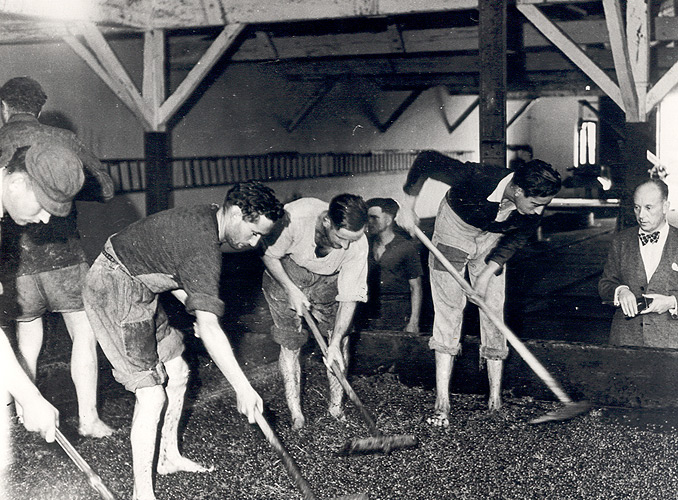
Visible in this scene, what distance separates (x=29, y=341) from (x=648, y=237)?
261 centimetres

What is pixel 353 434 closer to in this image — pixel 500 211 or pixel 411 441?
pixel 411 441

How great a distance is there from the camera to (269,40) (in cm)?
690

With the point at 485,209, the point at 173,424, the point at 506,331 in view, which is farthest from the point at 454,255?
the point at 173,424

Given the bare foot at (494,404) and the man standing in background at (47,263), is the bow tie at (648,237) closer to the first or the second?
the bare foot at (494,404)

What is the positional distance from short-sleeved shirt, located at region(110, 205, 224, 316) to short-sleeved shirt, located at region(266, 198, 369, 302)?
2.26 ft

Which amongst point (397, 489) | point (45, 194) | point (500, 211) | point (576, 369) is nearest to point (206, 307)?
point (45, 194)

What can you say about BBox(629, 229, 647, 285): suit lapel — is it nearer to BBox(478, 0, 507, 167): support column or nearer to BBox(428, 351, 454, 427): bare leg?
BBox(428, 351, 454, 427): bare leg

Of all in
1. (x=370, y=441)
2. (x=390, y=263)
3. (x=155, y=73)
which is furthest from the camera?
(x=155, y=73)

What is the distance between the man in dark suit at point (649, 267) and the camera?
3268 millimetres

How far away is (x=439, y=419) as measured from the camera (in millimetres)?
3402

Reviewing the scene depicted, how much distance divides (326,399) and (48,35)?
3506 mm

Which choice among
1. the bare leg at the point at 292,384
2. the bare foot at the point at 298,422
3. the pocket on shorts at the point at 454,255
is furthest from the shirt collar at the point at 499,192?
the bare foot at the point at 298,422

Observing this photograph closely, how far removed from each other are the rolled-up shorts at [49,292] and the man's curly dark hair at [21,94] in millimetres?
665

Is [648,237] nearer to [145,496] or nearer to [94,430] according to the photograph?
[145,496]
